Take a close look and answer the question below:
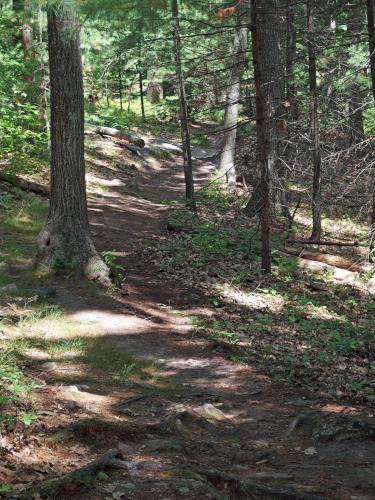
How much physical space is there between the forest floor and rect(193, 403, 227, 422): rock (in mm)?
24

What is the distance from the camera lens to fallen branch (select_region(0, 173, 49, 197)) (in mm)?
15289

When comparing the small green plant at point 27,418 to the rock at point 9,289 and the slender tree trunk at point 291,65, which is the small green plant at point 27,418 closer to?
the rock at point 9,289

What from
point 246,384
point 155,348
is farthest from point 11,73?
point 246,384

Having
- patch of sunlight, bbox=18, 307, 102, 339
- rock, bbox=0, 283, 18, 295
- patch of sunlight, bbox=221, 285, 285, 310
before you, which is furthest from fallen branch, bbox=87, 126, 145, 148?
patch of sunlight, bbox=18, 307, 102, 339

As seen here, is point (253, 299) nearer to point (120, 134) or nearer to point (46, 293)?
point (46, 293)

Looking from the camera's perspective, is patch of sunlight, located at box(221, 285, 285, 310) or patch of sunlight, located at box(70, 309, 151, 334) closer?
patch of sunlight, located at box(70, 309, 151, 334)

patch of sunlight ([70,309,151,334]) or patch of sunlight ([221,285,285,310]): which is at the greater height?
patch of sunlight ([70,309,151,334])

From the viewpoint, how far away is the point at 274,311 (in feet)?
35.7

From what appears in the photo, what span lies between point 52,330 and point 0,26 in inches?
469

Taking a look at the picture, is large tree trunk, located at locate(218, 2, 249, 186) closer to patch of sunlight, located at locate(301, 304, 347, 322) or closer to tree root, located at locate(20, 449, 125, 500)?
patch of sunlight, located at locate(301, 304, 347, 322)

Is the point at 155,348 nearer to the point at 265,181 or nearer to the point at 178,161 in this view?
the point at 265,181

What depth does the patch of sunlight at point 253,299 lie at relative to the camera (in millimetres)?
11125

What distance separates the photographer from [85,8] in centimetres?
707

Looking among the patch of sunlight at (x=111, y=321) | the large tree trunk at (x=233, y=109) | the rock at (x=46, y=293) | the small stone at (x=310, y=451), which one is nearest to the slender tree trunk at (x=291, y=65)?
the large tree trunk at (x=233, y=109)
